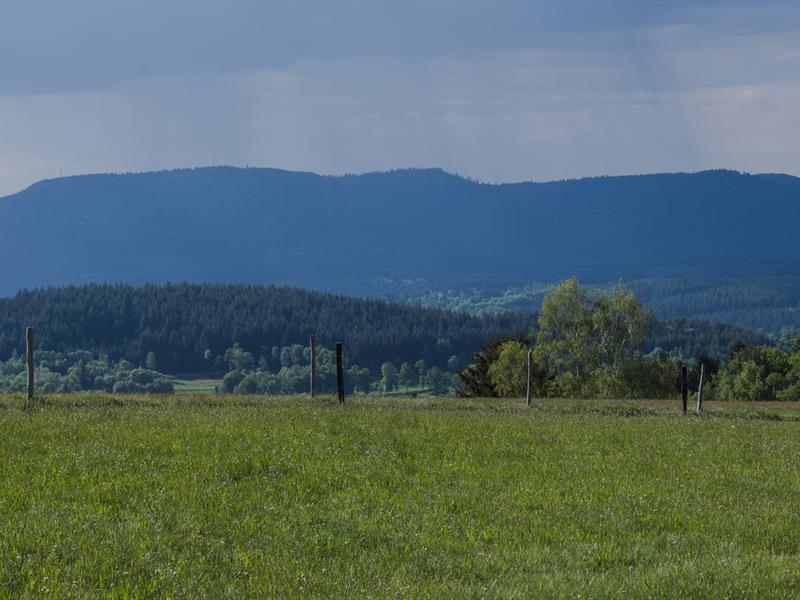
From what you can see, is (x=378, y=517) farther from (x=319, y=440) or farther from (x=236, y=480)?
(x=319, y=440)

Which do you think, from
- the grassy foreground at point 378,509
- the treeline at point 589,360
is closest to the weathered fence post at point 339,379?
the grassy foreground at point 378,509

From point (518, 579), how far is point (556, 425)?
18.2 meters

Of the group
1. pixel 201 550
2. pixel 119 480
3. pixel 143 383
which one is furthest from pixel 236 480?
pixel 143 383

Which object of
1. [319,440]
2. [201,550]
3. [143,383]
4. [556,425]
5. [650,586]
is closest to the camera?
[650,586]

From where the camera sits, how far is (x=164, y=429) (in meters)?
24.5

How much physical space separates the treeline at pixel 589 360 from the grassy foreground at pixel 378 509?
268 feet

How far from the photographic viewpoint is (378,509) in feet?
57.8

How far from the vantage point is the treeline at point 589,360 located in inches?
4432

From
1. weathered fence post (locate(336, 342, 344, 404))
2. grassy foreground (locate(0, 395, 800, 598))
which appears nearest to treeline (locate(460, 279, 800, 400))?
weathered fence post (locate(336, 342, 344, 404))

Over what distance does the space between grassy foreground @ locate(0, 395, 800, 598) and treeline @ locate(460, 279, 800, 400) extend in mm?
81706

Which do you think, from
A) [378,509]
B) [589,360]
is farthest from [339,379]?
[589,360]

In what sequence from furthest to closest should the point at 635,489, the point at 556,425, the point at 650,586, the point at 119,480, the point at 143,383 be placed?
the point at 143,383 → the point at 556,425 → the point at 635,489 → the point at 119,480 → the point at 650,586

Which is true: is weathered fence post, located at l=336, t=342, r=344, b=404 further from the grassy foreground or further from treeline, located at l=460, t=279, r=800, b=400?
treeline, located at l=460, t=279, r=800, b=400

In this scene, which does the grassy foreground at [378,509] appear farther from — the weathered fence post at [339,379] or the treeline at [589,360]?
the treeline at [589,360]
